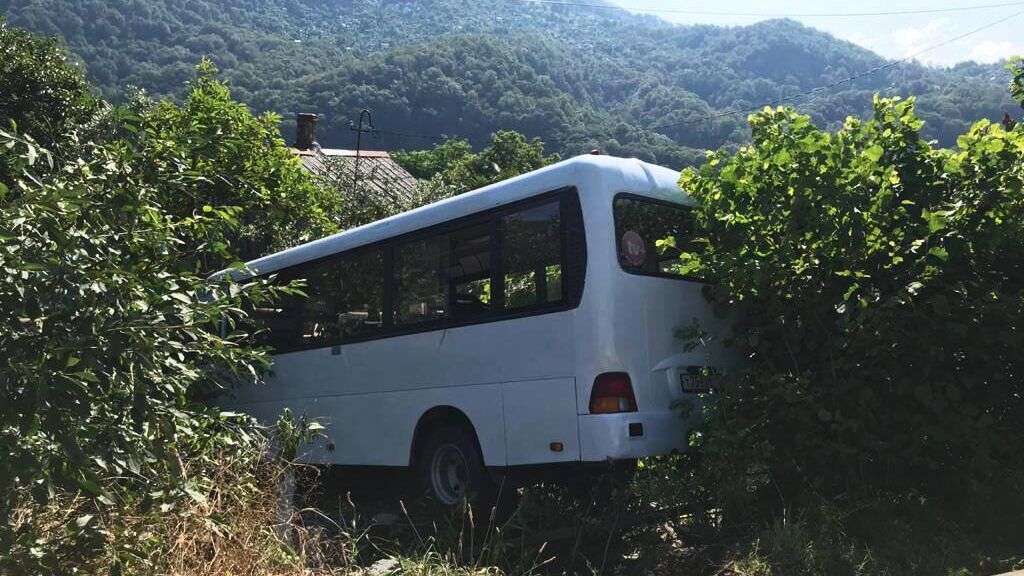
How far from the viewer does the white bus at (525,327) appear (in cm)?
672

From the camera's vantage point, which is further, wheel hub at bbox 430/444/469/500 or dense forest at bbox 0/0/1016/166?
dense forest at bbox 0/0/1016/166

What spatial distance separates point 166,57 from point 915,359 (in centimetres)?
7568

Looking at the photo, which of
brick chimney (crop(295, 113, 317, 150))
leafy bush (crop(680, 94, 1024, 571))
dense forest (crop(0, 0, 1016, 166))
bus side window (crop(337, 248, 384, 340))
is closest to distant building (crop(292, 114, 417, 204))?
brick chimney (crop(295, 113, 317, 150))

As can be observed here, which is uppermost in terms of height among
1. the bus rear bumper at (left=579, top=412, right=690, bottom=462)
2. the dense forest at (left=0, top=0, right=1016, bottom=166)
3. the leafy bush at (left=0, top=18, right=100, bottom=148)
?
the dense forest at (left=0, top=0, right=1016, bottom=166)

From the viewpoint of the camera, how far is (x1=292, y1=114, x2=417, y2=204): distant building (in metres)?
24.5

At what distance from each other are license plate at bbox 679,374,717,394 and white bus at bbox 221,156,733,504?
0.05 feet

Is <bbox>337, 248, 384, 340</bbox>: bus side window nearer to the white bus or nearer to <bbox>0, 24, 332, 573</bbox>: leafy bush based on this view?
the white bus

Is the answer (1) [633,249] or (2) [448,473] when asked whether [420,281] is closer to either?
(2) [448,473]

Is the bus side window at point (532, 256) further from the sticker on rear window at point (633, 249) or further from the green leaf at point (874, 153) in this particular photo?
the green leaf at point (874, 153)

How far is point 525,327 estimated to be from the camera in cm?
713

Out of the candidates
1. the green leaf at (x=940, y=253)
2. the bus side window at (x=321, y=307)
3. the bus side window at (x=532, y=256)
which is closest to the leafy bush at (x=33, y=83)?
the bus side window at (x=321, y=307)

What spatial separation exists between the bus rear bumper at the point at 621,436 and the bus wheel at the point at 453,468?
4.18 feet

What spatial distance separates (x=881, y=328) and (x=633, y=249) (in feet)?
6.18

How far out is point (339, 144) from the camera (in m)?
57.2
